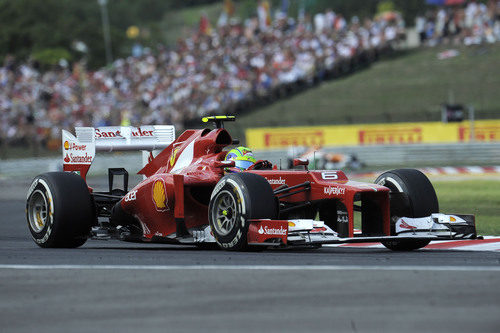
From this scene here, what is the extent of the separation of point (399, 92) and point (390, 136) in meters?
3.64

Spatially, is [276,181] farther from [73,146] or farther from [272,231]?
[73,146]

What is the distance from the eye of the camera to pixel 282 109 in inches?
1508

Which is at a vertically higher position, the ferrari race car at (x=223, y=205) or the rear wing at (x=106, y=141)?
the rear wing at (x=106, y=141)

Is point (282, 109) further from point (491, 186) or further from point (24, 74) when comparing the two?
point (491, 186)

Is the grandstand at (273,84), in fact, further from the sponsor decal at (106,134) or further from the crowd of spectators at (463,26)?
the sponsor decal at (106,134)

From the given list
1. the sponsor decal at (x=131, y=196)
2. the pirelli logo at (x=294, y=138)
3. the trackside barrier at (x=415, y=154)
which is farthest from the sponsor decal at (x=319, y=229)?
the pirelli logo at (x=294, y=138)

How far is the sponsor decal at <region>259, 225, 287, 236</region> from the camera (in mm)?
8875

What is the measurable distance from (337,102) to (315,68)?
9.00 ft

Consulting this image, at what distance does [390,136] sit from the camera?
34.4 metres

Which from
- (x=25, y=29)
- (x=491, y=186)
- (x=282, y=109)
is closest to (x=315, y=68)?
(x=282, y=109)

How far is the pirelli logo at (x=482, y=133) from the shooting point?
3272cm

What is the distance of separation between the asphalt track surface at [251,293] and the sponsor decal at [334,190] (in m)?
0.80

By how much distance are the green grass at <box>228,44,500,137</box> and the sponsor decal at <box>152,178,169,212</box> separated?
24.7 metres

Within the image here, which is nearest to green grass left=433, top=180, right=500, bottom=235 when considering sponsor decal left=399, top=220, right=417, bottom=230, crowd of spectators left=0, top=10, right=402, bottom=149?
sponsor decal left=399, top=220, right=417, bottom=230
